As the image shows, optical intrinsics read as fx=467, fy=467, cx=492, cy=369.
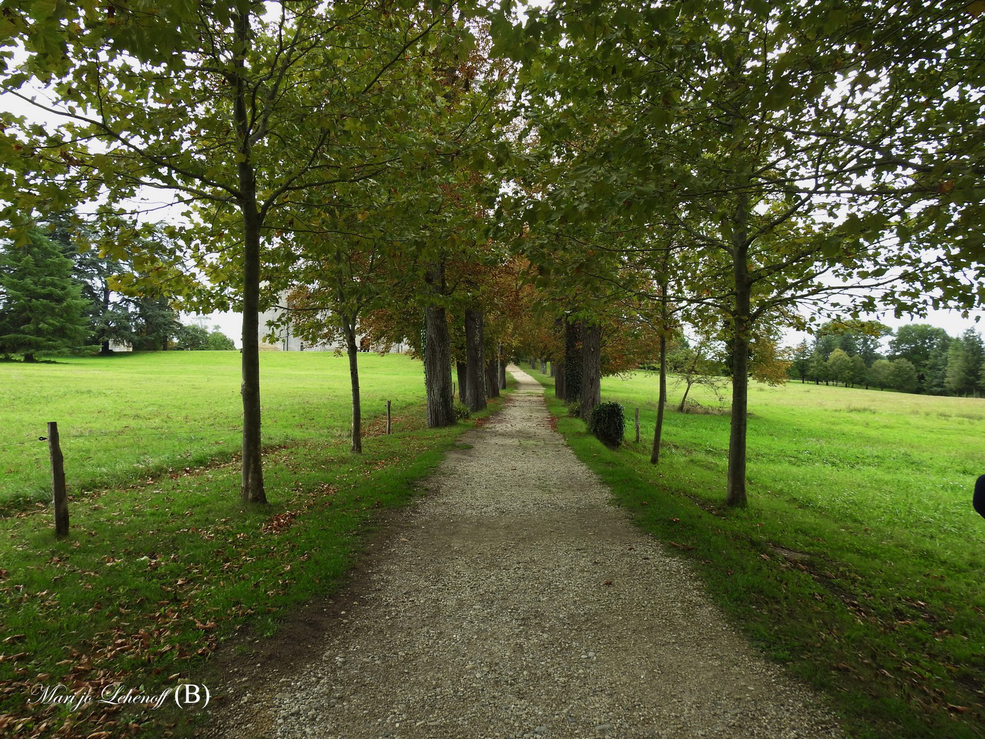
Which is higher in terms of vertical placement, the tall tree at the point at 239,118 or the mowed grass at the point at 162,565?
the tall tree at the point at 239,118

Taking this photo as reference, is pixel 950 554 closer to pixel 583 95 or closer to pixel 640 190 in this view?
pixel 640 190

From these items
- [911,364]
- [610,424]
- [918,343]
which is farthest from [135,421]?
[918,343]

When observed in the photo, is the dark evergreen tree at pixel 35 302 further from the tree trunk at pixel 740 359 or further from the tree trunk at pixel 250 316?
the tree trunk at pixel 740 359

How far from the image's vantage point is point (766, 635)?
3877 millimetres

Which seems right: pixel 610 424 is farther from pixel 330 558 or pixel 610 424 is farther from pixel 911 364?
pixel 911 364

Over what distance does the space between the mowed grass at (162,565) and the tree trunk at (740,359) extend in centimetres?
542

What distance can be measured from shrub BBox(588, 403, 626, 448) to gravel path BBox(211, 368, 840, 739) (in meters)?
7.71

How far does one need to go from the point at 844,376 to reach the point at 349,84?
101799 mm

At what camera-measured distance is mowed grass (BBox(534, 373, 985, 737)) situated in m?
3.28

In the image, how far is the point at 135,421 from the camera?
52.9 ft

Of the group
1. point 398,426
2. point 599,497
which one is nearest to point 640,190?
point 599,497

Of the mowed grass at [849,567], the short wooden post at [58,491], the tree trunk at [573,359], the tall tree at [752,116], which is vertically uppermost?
the tall tree at [752,116]

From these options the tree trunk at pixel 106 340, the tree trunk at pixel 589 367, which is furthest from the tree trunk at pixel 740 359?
the tree trunk at pixel 106 340

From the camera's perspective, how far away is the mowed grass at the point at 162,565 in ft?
10.3
